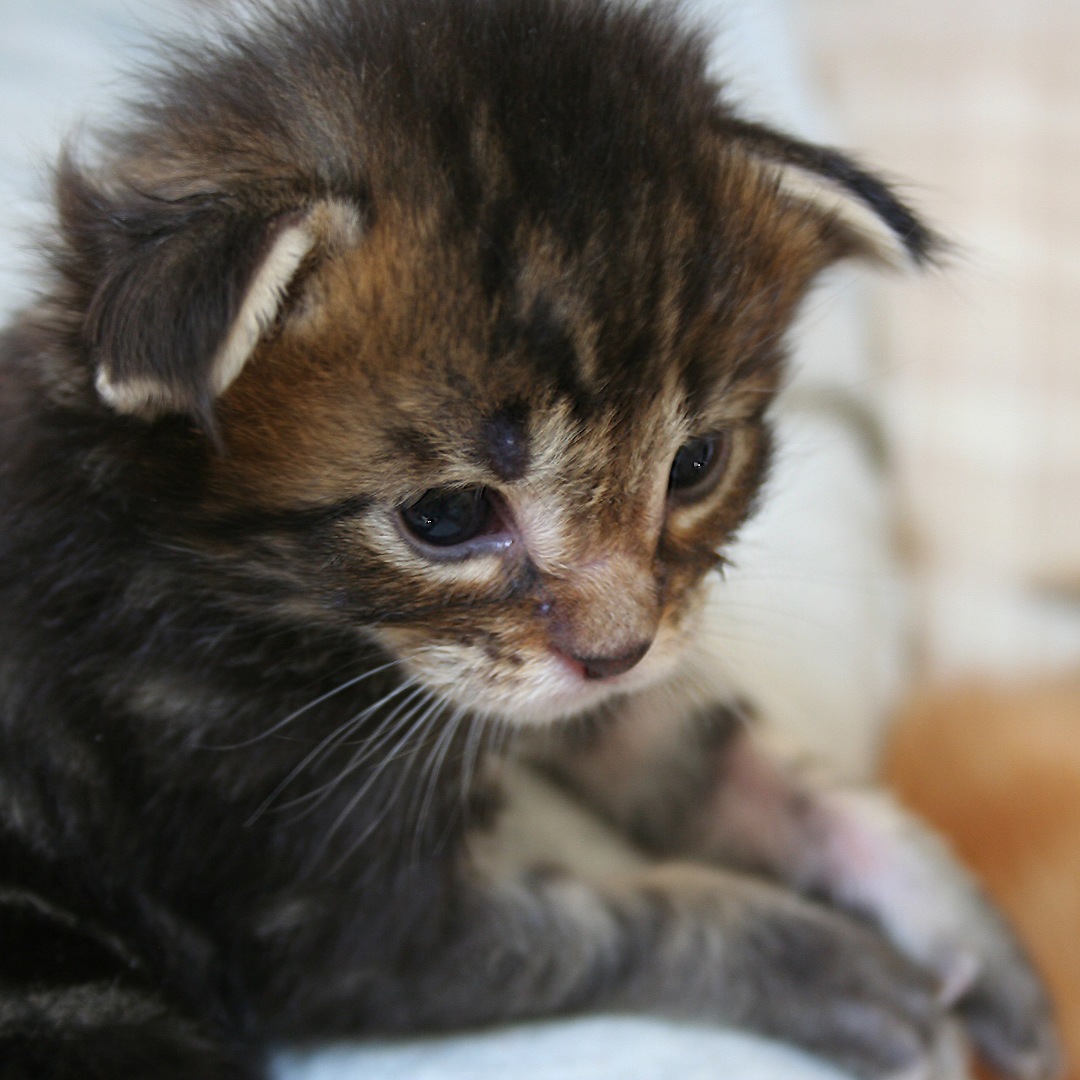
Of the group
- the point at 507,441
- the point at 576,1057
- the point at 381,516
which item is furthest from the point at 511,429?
the point at 576,1057

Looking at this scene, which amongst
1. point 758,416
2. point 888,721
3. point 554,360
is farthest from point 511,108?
point 888,721

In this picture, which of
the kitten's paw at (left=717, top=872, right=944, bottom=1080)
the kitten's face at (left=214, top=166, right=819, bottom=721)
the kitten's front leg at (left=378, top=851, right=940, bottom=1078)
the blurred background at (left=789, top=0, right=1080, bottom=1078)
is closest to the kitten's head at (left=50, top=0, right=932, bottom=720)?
the kitten's face at (left=214, top=166, right=819, bottom=721)

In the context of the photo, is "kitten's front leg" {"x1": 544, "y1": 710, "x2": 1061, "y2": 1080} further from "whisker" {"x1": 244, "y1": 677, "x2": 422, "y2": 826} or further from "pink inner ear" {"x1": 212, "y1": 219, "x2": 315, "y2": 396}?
"pink inner ear" {"x1": 212, "y1": 219, "x2": 315, "y2": 396}

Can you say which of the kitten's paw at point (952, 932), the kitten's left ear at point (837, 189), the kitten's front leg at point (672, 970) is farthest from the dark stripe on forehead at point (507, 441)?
the kitten's paw at point (952, 932)

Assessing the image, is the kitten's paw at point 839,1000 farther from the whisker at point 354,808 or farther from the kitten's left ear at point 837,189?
the kitten's left ear at point 837,189

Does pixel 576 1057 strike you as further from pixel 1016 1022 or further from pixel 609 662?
pixel 1016 1022

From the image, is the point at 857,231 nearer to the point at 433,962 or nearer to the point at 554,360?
the point at 554,360
